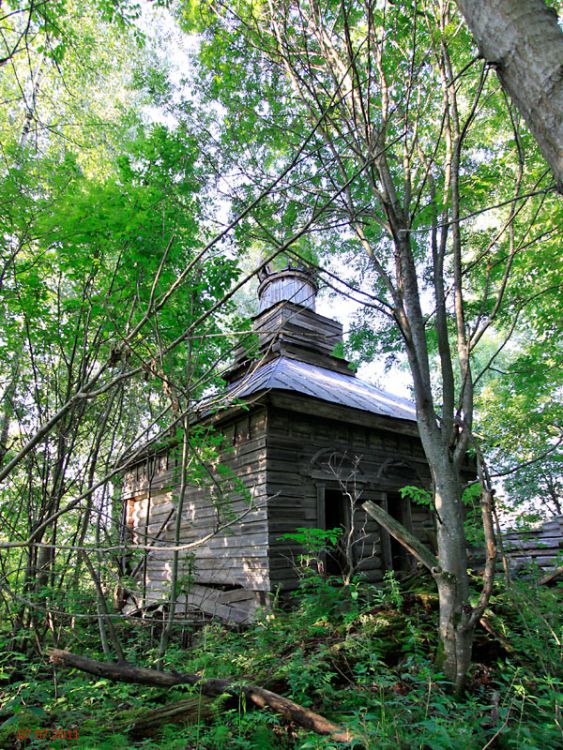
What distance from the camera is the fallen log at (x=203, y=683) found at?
2441 millimetres

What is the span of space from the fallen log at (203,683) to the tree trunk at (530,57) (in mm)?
3147

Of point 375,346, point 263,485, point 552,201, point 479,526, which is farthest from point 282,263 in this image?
point 479,526

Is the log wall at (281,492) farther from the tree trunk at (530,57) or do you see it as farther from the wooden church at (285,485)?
the tree trunk at (530,57)

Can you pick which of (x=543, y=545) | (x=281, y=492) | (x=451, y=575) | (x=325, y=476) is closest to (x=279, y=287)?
(x=325, y=476)

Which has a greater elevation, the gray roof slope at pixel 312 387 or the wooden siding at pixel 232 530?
the gray roof slope at pixel 312 387

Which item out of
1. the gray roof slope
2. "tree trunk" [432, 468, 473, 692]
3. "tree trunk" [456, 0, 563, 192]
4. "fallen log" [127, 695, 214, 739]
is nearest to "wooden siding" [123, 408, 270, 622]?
the gray roof slope

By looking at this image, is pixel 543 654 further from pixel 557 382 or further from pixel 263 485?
pixel 557 382

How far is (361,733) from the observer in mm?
2010

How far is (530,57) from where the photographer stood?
1729 millimetres

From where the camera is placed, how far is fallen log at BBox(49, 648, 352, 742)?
244 cm

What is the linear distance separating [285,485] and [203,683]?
403cm

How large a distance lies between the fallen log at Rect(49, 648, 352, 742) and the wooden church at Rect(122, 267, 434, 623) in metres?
2.32

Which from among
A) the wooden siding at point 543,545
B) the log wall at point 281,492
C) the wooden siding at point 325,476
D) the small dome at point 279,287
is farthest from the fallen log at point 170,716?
the small dome at point 279,287

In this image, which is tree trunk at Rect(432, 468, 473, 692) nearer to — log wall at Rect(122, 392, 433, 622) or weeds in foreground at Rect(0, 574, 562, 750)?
weeds in foreground at Rect(0, 574, 562, 750)
